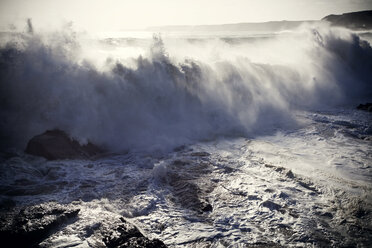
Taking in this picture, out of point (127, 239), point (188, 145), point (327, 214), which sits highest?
point (188, 145)

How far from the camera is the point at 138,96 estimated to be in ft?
36.4

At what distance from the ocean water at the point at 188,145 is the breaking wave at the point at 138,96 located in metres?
0.05

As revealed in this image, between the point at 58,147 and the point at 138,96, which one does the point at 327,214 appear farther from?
the point at 138,96

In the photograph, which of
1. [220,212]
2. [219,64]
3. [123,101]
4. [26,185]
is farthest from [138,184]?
[219,64]

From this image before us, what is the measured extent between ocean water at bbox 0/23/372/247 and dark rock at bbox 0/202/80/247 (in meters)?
0.22

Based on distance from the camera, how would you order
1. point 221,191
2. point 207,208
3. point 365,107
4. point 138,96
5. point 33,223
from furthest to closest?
point 365,107
point 138,96
point 221,191
point 207,208
point 33,223

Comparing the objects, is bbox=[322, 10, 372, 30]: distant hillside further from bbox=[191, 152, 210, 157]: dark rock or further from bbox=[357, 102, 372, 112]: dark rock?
bbox=[191, 152, 210, 157]: dark rock

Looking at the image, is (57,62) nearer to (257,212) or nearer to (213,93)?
(213,93)

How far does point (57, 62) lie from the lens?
33.1ft

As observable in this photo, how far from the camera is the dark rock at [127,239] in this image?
4074mm

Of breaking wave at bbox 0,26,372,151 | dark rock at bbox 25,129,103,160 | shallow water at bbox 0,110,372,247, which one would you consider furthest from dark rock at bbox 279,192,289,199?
dark rock at bbox 25,129,103,160

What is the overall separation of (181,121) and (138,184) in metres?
4.85

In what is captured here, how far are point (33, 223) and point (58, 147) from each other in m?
4.25

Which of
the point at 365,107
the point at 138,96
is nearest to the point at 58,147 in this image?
the point at 138,96
